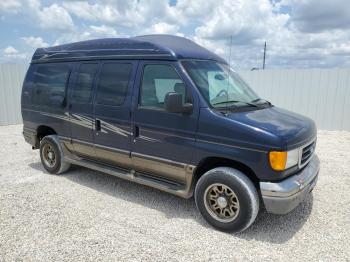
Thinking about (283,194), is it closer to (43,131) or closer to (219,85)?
(219,85)

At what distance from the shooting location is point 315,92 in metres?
10.7

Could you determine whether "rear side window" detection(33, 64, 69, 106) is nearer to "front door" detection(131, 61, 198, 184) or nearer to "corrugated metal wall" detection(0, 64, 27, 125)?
"front door" detection(131, 61, 198, 184)

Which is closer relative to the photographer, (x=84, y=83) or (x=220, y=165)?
(x=220, y=165)

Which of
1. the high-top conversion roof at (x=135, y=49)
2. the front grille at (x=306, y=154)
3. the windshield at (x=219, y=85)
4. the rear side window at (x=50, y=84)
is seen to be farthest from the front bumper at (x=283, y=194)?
the rear side window at (x=50, y=84)

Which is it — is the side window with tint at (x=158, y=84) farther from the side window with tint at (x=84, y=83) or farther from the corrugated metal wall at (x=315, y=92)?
the corrugated metal wall at (x=315, y=92)

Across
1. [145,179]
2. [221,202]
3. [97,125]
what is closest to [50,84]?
[97,125]

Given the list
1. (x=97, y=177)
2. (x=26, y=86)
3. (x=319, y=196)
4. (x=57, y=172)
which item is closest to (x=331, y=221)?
(x=319, y=196)

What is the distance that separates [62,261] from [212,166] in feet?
6.78

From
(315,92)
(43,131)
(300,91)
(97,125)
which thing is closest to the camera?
(97,125)

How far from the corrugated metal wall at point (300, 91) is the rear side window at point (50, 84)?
7.09 m

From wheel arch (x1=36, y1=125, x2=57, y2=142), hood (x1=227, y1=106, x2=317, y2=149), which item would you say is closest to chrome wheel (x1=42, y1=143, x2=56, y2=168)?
wheel arch (x1=36, y1=125, x2=57, y2=142)

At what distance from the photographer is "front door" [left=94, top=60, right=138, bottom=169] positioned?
14.6 feet

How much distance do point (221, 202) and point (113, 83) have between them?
2368 millimetres

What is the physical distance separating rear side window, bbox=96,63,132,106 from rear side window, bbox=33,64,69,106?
0.96m
